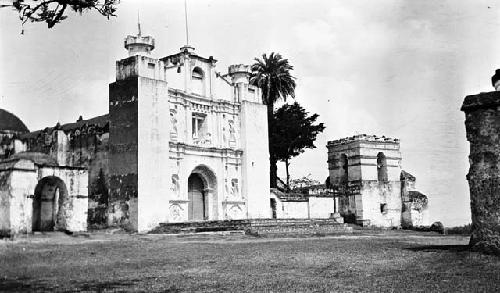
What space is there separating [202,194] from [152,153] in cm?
531

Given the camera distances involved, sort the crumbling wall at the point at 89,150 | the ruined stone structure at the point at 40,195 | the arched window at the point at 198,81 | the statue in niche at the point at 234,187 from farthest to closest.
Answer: the statue in niche at the point at 234,187 → the arched window at the point at 198,81 → the crumbling wall at the point at 89,150 → the ruined stone structure at the point at 40,195

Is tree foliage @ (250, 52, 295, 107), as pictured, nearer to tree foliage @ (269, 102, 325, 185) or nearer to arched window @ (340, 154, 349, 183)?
tree foliage @ (269, 102, 325, 185)

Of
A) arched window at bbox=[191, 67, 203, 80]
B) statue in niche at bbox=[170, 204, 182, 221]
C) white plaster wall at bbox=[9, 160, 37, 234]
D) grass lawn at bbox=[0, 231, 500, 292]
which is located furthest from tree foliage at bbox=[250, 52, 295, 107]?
grass lawn at bbox=[0, 231, 500, 292]

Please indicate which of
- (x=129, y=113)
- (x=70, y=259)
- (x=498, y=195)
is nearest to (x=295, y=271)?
(x=498, y=195)

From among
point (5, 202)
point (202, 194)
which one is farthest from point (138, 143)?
point (5, 202)

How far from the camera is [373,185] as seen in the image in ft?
121

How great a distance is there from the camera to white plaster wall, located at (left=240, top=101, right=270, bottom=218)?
1284 inches

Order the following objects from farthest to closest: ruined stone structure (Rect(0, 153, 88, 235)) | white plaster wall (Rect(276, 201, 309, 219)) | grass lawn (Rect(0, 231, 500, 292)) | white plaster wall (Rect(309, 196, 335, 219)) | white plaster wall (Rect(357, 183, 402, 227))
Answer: white plaster wall (Rect(357, 183, 402, 227))
white plaster wall (Rect(309, 196, 335, 219))
white plaster wall (Rect(276, 201, 309, 219))
ruined stone structure (Rect(0, 153, 88, 235))
grass lawn (Rect(0, 231, 500, 292))

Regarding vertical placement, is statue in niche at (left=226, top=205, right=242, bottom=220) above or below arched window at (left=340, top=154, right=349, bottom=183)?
below

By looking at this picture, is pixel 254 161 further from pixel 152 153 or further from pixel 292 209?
pixel 152 153

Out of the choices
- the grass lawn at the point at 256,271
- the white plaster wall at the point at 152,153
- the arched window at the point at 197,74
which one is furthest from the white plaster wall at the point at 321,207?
the grass lawn at the point at 256,271

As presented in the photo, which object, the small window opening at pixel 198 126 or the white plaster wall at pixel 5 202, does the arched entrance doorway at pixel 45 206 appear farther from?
the small window opening at pixel 198 126

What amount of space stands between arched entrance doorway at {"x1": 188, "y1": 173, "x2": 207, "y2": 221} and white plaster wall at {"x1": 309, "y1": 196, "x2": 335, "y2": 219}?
7.47 meters

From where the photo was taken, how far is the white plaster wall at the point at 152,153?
27.1 m
